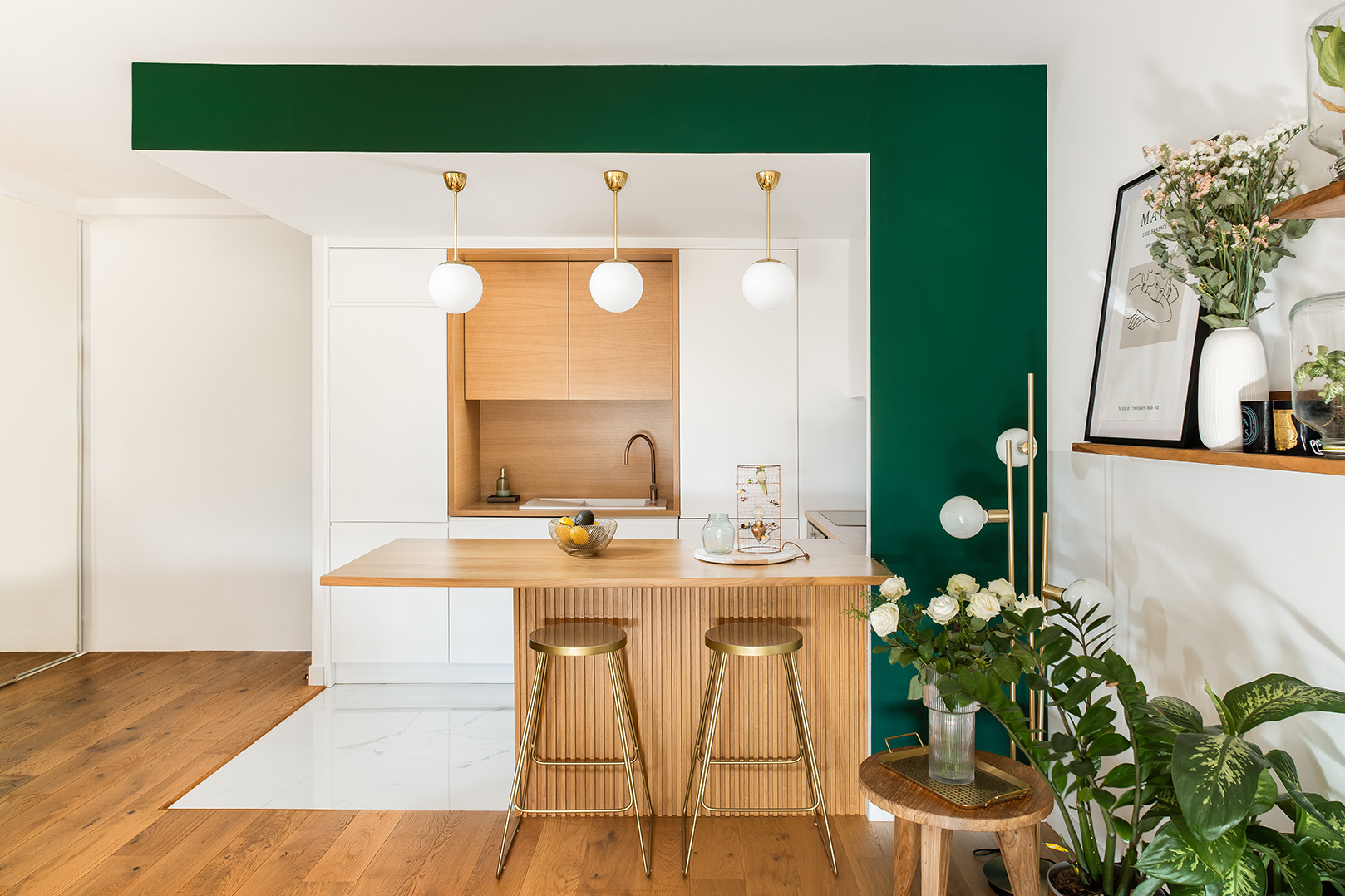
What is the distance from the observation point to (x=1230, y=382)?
5.04ft

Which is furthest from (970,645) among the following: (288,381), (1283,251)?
(288,381)

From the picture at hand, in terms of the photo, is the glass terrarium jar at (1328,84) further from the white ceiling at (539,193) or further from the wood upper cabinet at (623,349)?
the wood upper cabinet at (623,349)

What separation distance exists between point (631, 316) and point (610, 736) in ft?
7.21

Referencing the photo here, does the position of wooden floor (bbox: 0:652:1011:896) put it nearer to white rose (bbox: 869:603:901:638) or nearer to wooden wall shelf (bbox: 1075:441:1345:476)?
white rose (bbox: 869:603:901:638)

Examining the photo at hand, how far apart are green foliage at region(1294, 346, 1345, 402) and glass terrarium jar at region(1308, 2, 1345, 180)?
287mm

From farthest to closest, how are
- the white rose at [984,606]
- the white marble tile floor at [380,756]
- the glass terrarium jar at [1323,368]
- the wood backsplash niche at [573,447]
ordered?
the wood backsplash niche at [573,447] < the white marble tile floor at [380,756] < the white rose at [984,606] < the glass terrarium jar at [1323,368]

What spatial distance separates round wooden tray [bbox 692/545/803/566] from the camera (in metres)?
2.44

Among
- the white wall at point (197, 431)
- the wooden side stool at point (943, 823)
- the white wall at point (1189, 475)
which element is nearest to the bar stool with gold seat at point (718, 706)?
the wooden side stool at point (943, 823)

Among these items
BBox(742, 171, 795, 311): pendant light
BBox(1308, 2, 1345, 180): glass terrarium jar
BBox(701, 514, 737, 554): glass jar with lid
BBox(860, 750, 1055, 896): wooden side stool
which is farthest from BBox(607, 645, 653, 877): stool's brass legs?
BBox(1308, 2, 1345, 180): glass terrarium jar

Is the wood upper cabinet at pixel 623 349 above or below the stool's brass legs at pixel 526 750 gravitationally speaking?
above

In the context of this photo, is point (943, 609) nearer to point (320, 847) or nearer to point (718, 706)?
point (718, 706)

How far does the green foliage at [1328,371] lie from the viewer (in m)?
1.26

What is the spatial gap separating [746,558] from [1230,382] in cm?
136

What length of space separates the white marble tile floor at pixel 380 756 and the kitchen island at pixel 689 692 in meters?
0.43
